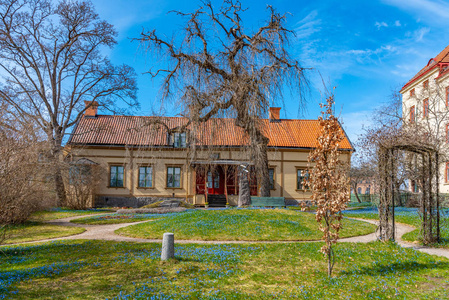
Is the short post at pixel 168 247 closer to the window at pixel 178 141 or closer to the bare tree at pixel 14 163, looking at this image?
the bare tree at pixel 14 163

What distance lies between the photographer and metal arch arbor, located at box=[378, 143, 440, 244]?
10.2m

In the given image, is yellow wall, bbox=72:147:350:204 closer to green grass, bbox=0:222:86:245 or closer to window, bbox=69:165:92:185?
window, bbox=69:165:92:185

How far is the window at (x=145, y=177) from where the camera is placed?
1207 inches

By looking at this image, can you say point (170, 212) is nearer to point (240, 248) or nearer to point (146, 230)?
point (146, 230)

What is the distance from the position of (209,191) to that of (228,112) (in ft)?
56.3

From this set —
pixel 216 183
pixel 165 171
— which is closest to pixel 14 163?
pixel 165 171

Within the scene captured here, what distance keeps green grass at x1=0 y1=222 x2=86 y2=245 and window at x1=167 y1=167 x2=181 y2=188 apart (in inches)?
570

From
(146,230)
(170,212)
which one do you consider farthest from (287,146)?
(146,230)

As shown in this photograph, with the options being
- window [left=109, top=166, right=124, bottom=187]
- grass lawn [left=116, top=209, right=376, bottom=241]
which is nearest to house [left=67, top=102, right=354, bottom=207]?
window [left=109, top=166, right=124, bottom=187]

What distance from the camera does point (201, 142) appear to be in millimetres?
16094

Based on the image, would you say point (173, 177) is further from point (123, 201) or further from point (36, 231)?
point (36, 231)

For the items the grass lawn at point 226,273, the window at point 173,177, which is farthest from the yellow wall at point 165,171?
the grass lawn at point 226,273

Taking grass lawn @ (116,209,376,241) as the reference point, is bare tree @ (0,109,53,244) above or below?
above

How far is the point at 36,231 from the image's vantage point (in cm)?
1489
